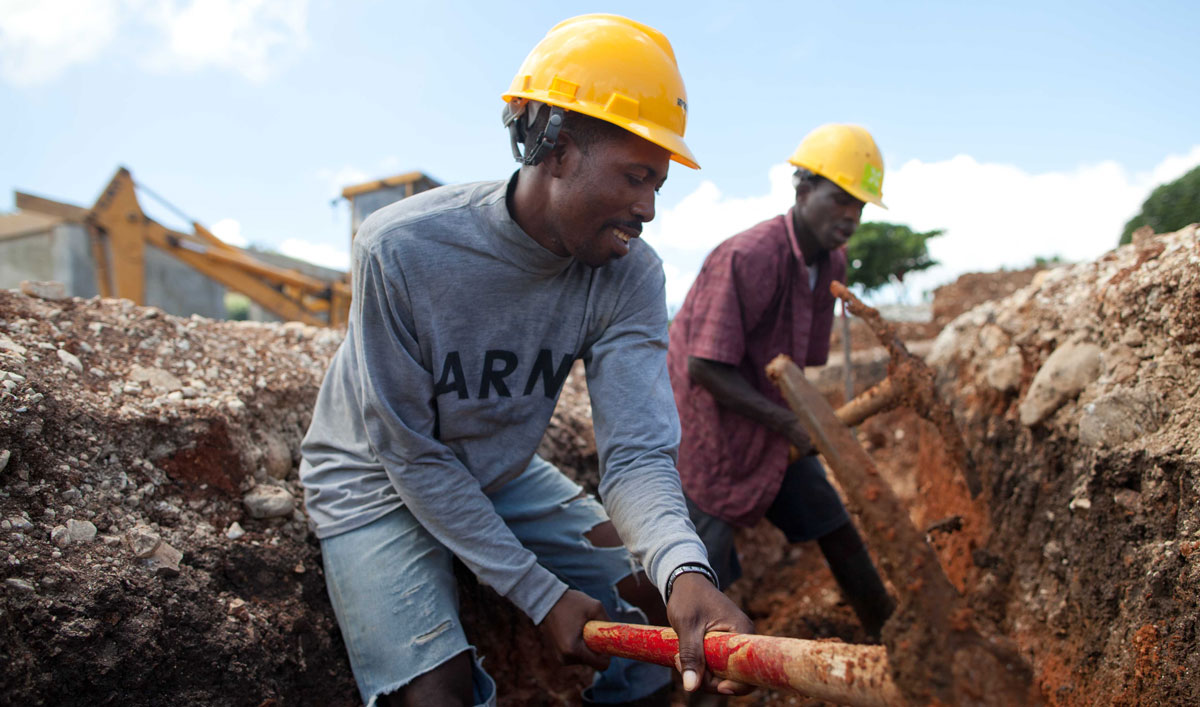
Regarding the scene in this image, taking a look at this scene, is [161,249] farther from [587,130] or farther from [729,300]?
[587,130]

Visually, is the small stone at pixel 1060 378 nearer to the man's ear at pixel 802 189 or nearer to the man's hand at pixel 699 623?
the man's ear at pixel 802 189

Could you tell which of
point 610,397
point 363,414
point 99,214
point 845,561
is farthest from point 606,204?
point 99,214

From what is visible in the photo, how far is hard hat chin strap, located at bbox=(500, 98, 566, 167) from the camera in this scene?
1.84m

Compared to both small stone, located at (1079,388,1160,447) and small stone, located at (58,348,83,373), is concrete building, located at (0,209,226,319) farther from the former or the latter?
small stone, located at (1079,388,1160,447)

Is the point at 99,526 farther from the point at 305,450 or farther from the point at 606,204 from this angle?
the point at 606,204

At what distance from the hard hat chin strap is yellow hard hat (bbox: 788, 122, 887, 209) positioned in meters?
1.59

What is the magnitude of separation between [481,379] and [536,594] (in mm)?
581

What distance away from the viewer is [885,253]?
45.3 ft

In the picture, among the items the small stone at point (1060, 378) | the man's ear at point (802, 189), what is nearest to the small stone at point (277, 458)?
the man's ear at point (802, 189)

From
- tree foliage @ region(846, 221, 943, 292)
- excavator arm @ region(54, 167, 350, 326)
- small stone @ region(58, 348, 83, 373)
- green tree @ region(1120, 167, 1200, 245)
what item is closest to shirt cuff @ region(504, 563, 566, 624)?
small stone @ region(58, 348, 83, 373)

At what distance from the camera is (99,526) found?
193cm

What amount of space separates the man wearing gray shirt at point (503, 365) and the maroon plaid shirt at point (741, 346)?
2.39 feet

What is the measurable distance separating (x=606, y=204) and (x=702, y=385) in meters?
1.20

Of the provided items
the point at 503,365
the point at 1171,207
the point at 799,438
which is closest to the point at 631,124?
the point at 503,365
